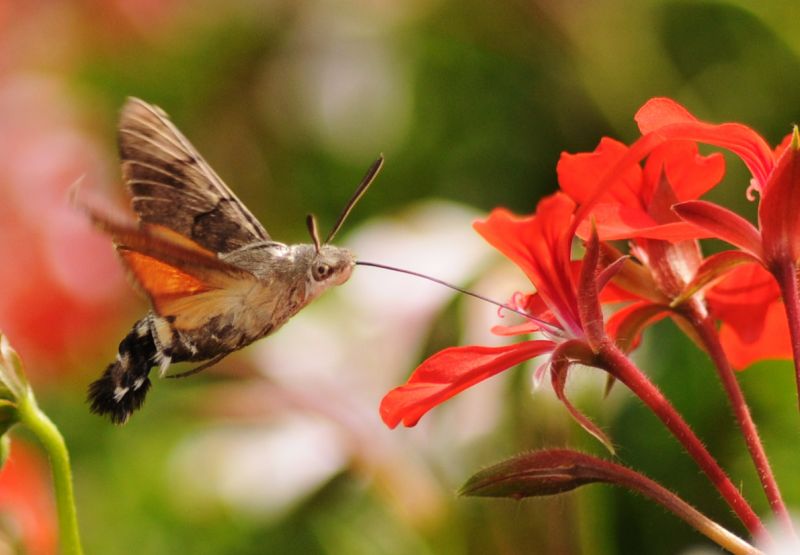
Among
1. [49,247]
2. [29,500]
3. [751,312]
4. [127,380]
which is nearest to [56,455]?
[127,380]

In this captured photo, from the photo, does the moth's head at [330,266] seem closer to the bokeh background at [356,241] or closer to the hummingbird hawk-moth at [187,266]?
the hummingbird hawk-moth at [187,266]

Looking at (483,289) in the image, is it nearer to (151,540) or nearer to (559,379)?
(151,540)

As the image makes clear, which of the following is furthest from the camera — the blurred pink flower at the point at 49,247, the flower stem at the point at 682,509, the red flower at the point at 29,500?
the blurred pink flower at the point at 49,247

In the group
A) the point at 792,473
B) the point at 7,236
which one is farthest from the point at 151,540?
the point at 792,473

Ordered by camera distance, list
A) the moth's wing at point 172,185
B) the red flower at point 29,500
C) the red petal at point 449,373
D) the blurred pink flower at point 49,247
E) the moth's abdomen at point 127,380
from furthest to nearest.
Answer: the blurred pink flower at point 49,247
the red flower at point 29,500
the moth's wing at point 172,185
the moth's abdomen at point 127,380
the red petal at point 449,373

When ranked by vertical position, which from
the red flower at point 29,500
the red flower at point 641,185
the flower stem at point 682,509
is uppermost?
the red flower at point 641,185

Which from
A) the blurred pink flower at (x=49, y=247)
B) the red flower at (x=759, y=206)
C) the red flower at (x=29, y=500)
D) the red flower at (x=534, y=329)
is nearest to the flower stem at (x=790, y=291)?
the red flower at (x=759, y=206)

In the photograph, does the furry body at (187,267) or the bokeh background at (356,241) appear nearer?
the furry body at (187,267)

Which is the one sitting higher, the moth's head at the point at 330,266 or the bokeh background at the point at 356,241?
the moth's head at the point at 330,266

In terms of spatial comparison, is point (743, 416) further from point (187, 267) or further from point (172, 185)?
point (172, 185)
